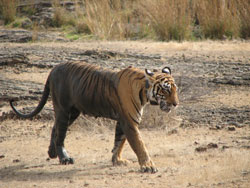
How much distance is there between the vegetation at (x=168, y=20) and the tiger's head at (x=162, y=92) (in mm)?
8671

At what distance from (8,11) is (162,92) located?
13347 millimetres

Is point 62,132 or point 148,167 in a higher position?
point 62,132

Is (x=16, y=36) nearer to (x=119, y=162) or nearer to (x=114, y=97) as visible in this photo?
(x=119, y=162)

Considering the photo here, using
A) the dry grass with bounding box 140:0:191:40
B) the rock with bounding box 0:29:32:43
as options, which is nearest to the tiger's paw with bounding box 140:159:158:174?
the dry grass with bounding box 140:0:191:40

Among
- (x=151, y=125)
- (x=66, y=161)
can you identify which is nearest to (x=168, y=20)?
(x=151, y=125)

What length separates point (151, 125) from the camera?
9.20m

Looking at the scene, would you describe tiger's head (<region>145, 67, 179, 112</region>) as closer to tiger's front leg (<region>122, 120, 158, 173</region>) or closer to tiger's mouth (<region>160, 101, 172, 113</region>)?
tiger's mouth (<region>160, 101, 172, 113</region>)

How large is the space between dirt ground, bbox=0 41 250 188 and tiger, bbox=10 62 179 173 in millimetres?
300

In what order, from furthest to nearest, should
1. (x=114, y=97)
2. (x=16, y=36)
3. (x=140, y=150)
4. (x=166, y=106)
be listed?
(x=16, y=36), (x=114, y=97), (x=140, y=150), (x=166, y=106)

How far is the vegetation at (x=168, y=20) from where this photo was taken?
Result: 587 inches

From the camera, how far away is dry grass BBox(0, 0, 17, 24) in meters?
18.7

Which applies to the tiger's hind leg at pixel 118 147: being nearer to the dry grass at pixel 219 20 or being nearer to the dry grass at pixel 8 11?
the dry grass at pixel 219 20

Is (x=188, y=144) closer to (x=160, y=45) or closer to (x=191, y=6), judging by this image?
(x=160, y=45)

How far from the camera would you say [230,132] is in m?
8.73
